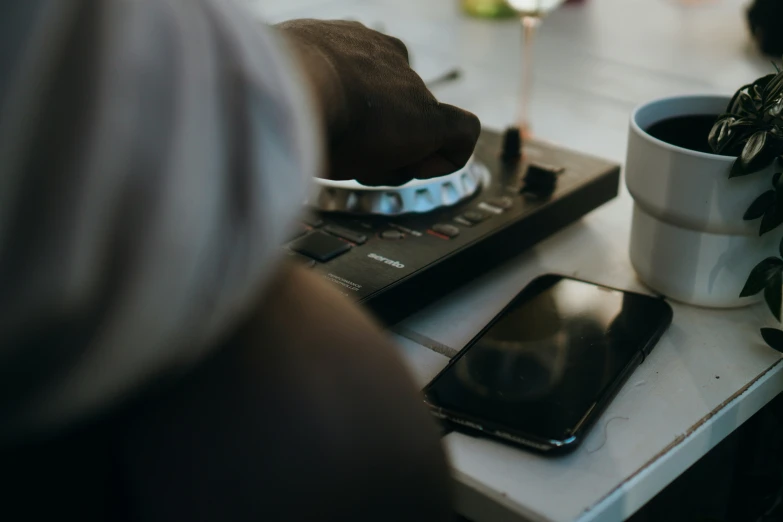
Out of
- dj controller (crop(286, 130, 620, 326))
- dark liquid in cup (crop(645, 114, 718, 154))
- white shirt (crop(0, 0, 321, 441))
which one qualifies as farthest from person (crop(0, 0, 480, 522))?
dark liquid in cup (crop(645, 114, 718, 154))

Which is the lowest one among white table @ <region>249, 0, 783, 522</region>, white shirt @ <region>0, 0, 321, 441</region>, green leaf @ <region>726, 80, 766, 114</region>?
white table @ <region>249, 0, 783, 522</region>

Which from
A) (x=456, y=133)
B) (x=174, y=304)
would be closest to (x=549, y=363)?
(x=456, y=133)

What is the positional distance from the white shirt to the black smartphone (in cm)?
21

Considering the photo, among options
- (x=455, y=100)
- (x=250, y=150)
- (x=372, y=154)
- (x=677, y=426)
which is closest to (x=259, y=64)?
(x=250, y=150)

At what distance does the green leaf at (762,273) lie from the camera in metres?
0.45

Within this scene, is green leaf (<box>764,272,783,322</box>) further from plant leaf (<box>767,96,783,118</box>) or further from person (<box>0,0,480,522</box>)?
person (<box>0,0,480,522</box>)

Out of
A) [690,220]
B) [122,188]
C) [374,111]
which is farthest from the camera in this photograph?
[690,220]

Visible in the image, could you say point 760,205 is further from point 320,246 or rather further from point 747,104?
point 320,246

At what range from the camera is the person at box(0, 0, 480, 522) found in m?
0.18

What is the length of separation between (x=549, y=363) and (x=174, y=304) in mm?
263

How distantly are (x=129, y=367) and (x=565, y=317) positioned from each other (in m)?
0.31

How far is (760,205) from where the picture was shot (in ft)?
1.45

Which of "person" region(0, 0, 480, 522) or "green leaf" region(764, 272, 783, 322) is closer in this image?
"person" region(0, 0, 480, 522)

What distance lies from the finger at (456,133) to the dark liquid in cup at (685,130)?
14cm
